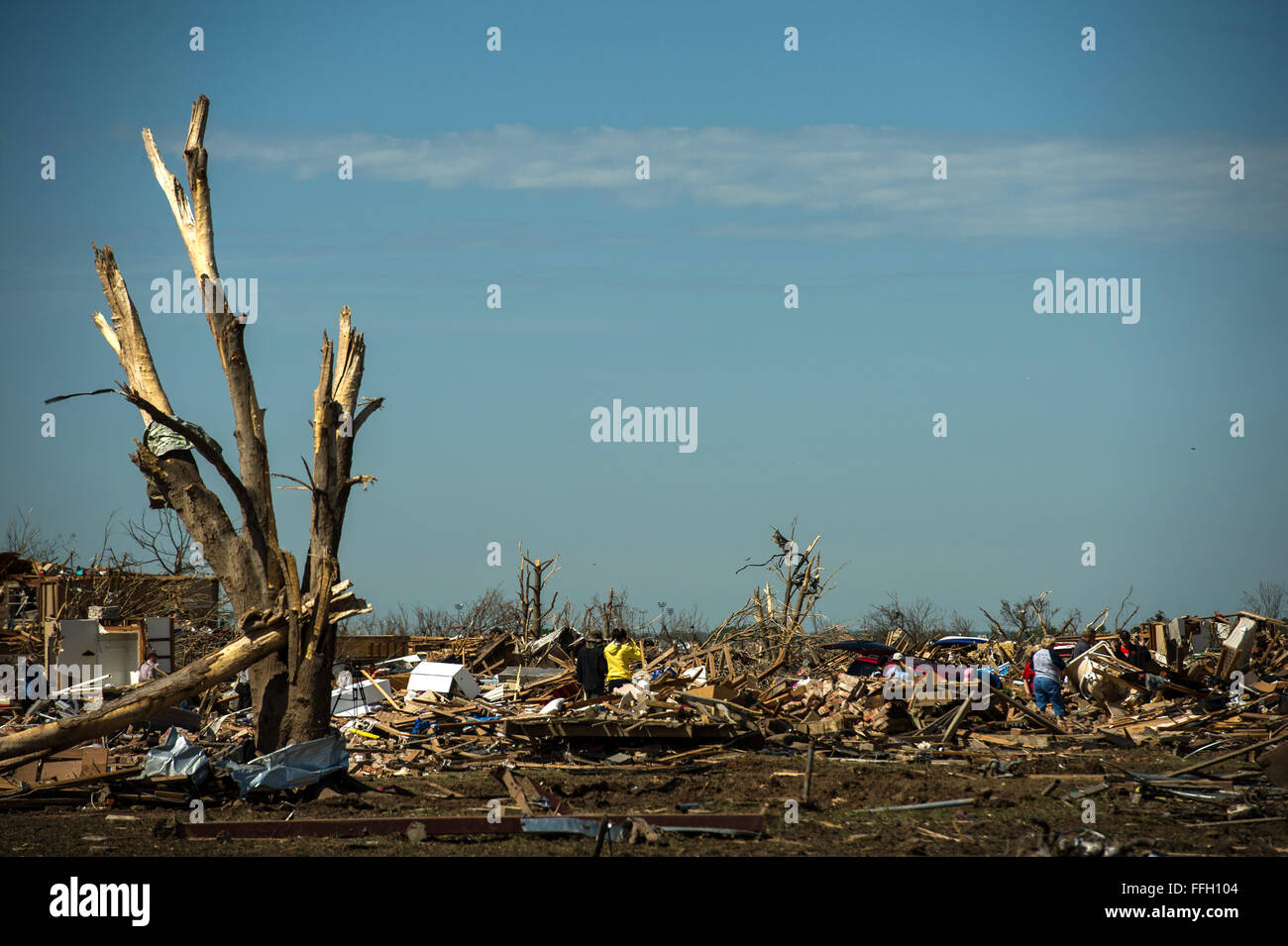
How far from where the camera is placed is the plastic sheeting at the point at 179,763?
441 inches

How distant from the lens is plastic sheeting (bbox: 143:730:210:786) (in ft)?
36.8

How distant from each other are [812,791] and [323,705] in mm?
5057

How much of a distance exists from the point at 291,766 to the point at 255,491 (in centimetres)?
287

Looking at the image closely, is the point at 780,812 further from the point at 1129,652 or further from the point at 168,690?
the point at 1129,652

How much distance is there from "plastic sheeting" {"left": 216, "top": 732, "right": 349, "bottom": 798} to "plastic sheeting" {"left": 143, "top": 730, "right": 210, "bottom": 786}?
0.21 meters

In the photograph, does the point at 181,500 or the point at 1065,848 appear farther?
the point at 181,500

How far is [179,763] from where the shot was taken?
37.0 feet

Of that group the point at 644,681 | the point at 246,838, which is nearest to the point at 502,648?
the point at 644,681

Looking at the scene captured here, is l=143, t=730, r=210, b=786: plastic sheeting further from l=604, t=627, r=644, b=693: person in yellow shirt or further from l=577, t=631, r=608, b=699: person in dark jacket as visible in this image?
l=577, t=631, r=608, b=699: person in dark jacket

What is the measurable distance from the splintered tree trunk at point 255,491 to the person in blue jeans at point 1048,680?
35.0 ft

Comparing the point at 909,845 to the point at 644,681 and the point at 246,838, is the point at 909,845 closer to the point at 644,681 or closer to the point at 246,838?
the point at 246,838

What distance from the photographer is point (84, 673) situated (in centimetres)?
1906

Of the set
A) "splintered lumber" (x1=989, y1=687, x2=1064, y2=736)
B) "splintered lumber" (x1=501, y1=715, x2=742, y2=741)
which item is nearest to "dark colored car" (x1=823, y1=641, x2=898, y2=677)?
"splintered lumber" (x1=989, y1=687, x2=1064, y2=736)
